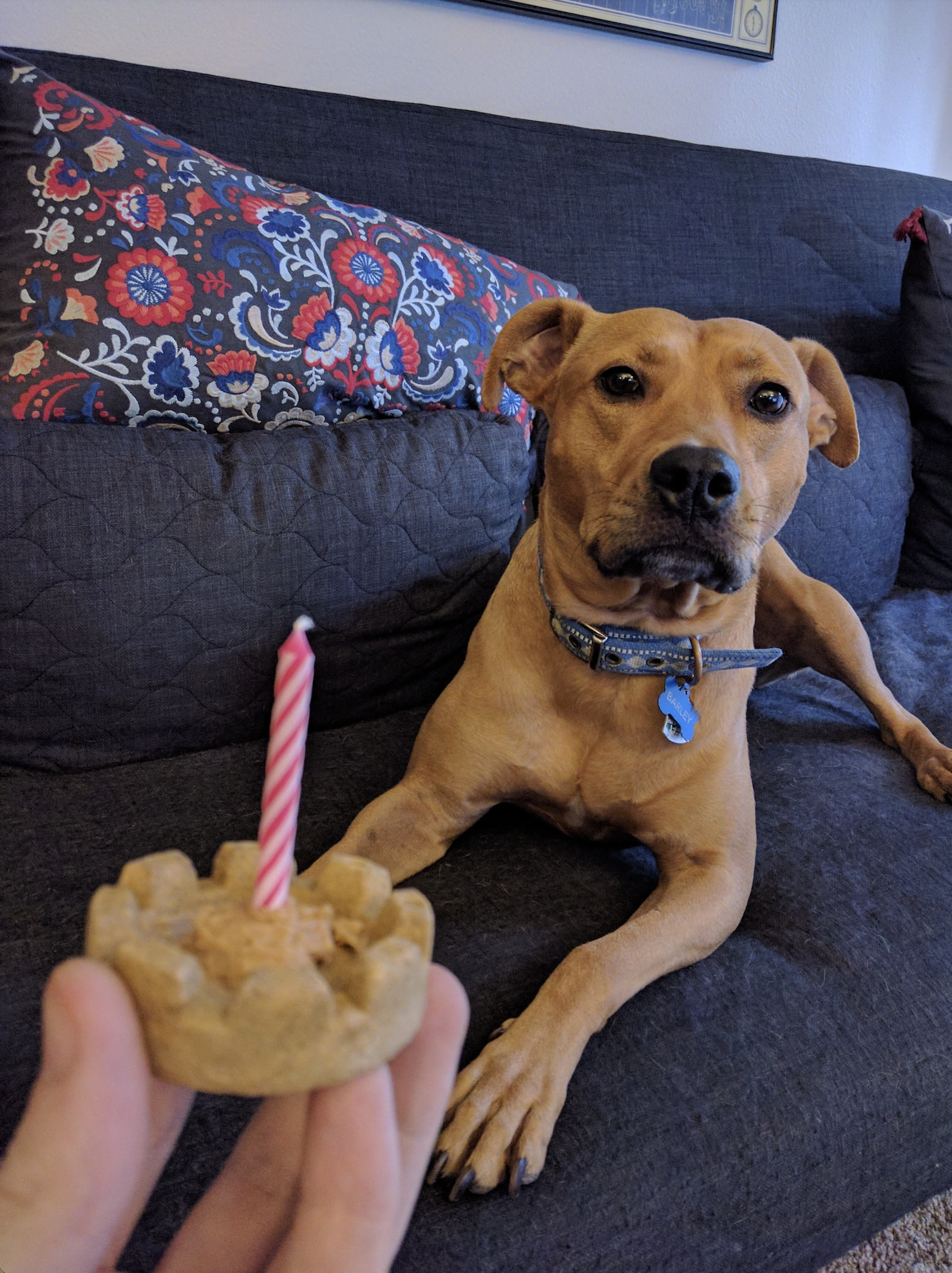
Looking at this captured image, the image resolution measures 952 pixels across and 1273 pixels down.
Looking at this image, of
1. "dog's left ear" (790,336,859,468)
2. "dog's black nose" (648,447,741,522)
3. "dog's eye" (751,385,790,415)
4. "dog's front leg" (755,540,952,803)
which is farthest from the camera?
"dog's front leg" (755,540,952,803)

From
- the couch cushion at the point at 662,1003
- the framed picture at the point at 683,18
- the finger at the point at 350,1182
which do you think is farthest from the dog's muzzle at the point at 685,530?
the framed picture at the point at 683,18

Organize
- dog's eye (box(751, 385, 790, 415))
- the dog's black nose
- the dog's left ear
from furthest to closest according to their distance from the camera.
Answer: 1. the dog's left ear
2. dog's eye (box(751, 385, 790, 415))
3. the dog's black nose

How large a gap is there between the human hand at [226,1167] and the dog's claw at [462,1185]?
0.28 m

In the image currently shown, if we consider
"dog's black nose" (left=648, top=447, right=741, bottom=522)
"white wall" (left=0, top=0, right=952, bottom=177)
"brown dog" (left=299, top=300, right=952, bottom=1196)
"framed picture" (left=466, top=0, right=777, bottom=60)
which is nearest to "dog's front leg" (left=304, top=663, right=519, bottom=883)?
"brown dog" (left=299, top=300, right=952, bottom=1196)

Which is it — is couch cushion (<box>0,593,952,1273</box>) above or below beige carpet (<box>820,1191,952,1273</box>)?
above

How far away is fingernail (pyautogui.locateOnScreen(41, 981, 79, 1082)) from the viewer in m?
0.41

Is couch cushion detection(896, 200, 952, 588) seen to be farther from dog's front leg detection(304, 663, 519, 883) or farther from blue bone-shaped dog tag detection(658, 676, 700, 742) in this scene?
dog's front leg detection(304, 663, 519, 883)

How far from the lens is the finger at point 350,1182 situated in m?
0.45

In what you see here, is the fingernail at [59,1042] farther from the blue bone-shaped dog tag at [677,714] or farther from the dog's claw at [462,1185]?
the blue bone-shaped dog tag at [677,714]

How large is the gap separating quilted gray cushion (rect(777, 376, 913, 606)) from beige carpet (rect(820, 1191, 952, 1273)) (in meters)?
1.26

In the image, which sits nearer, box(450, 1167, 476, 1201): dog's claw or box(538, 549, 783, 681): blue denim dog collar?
box(450, 1167, 476, 1201): dog's claw

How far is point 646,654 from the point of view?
123 cm

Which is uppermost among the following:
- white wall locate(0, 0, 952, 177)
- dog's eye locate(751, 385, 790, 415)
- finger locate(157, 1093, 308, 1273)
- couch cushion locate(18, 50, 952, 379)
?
white wall locate(0, 0, 952, 177)

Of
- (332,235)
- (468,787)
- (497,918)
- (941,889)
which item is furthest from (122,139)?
(941,889)
